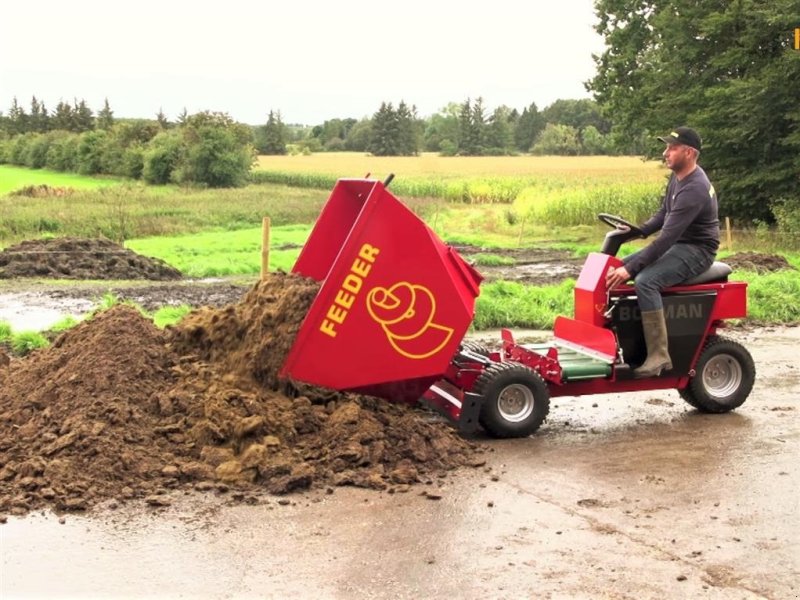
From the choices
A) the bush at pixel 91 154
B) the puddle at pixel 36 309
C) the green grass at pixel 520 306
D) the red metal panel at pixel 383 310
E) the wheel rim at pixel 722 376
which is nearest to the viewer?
the red metal panel at pixel 383 310

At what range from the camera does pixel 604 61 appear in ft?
133

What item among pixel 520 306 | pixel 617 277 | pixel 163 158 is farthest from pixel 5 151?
pixel 617 277

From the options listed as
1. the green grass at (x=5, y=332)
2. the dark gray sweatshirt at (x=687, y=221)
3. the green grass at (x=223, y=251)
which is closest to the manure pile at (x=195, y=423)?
the dark gray sweatshirt at (x=687, y=221)

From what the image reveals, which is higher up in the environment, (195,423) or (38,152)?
(38,152)

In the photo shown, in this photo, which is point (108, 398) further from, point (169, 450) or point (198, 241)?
point (198, 241)

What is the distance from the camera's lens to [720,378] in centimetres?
835

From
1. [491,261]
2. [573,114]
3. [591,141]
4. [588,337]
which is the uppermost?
[573,114]

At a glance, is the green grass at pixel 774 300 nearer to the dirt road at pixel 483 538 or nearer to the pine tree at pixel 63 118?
the dirt road at pixel 483 538

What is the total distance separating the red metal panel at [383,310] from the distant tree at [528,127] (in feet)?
368

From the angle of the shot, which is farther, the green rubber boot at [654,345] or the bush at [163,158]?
the bush at [163,158]

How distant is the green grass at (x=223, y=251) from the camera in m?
22.5

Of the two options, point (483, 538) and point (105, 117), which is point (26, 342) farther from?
point (105, 117)

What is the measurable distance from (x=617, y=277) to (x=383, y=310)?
6.56 feet

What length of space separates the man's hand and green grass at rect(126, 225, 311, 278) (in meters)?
12.0
